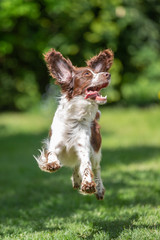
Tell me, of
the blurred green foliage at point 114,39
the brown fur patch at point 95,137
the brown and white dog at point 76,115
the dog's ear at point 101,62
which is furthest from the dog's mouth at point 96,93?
the blurred green foliage at point 114,39

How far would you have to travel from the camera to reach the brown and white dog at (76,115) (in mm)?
4066

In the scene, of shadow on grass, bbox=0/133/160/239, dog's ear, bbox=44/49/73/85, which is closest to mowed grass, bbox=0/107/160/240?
shadow on grass, bbox=0/133/160/239

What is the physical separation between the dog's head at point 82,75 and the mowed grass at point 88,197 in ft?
4.40

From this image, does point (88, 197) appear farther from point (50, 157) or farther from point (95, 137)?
point (50, 157)

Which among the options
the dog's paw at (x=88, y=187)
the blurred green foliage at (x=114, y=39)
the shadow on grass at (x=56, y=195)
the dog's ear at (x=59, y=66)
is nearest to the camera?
the dog's paw at (x=88, y=187)

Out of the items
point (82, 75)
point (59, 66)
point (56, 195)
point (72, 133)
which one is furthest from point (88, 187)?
point (56, 195)

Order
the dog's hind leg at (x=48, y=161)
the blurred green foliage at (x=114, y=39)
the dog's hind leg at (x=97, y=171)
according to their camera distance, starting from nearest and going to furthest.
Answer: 1. the dog's hind leg at (x=48, y=161)
2. the dog's hind leg at (x=97, y=171)
3. the blurred green foliage at (x=114, y=39)

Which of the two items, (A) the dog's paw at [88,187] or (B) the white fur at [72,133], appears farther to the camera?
(B) the white fur at [72,133]

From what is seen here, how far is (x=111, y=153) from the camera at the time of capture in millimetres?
12758

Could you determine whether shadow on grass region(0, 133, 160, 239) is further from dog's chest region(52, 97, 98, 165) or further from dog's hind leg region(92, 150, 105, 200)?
dog's chest region(52, 97, 98, 165)

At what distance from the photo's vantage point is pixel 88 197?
23.4 feet

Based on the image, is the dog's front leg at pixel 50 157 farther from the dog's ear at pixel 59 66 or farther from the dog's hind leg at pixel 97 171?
the dog's ear at pixel 59 66

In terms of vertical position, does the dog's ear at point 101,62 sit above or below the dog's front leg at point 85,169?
above

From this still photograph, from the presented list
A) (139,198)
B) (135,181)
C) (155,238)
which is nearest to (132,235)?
(155,238)
